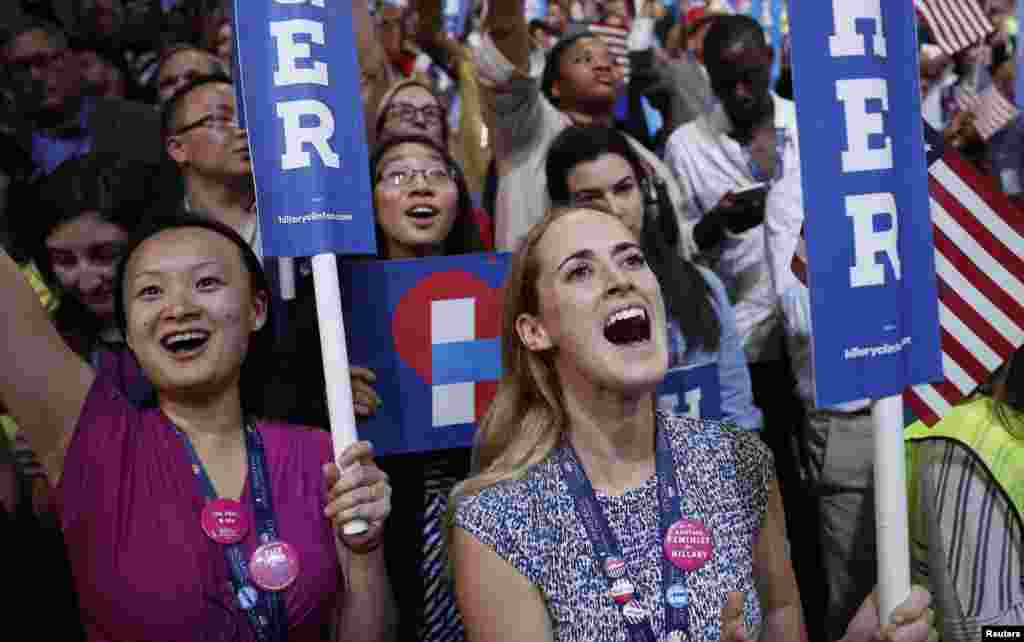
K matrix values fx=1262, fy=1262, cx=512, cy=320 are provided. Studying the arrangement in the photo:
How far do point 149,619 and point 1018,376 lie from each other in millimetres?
2012

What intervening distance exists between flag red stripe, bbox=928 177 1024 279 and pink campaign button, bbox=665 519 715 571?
1.21m

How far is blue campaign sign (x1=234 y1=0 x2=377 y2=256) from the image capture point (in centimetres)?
248

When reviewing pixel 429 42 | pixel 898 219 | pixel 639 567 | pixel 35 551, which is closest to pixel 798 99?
pixel 898 219

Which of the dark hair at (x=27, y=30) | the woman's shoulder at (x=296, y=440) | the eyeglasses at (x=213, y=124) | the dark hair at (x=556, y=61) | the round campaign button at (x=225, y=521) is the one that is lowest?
the round campaign button at (x=225, y=521)

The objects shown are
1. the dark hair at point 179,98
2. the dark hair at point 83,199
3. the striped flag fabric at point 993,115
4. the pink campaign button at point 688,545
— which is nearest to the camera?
the pink campaign button at point 688,545

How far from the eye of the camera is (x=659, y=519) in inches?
94.0

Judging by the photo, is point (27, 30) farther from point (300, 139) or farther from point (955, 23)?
point (955, 23)

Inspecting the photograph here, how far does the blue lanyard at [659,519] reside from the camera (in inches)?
90.1

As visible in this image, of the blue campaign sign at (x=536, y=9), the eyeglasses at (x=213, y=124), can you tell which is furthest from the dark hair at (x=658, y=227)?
the blue campaign sign at (x=536, y=9)

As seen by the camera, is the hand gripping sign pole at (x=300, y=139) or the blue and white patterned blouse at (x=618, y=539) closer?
the blue and white patterned blouse at (x=618, y=539)

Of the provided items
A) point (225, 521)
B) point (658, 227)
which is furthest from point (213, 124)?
point (225, 521)

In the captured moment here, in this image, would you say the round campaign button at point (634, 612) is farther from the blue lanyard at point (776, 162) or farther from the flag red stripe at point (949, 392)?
the blue lanyard at point (776, 162)

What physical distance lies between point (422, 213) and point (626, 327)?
3.82 feet

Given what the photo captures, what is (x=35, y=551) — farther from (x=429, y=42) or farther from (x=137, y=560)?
(x=429, y=42)
